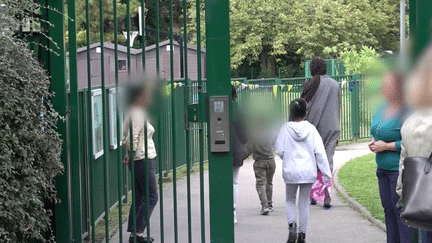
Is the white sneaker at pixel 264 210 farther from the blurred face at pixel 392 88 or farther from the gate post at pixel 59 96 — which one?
the gate post at pixel 59 96

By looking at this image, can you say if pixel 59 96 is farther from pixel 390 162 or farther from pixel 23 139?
pixel 390 162

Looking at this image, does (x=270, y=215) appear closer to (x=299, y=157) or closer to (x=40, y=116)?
(x=299, y=157)

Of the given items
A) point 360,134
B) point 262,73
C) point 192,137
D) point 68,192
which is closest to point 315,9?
point 262,73

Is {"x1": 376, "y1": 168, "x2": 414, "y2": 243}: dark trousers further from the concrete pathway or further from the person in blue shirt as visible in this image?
the concrete pathway

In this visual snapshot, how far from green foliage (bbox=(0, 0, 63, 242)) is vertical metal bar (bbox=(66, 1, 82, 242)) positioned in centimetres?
21

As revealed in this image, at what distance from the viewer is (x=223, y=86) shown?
4.92 meters

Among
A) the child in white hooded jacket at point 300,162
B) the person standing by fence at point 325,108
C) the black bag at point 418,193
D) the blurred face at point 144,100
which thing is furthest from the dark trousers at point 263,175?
the black bag at point 418,193

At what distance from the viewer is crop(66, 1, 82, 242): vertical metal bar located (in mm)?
5164

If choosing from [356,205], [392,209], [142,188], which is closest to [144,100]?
[142,188]

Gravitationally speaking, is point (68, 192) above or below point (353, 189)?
above

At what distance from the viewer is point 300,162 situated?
7.48 m

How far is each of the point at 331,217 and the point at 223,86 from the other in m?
4.63

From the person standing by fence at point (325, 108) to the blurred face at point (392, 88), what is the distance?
3824 mm

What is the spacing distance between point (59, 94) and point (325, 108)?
496 cm
